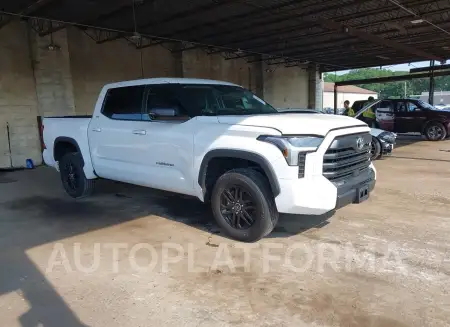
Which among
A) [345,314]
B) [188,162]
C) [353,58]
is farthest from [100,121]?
[353,58]

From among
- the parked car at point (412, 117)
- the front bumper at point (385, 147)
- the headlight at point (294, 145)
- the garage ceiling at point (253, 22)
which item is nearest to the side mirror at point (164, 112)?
the headlight at point (294, 145)

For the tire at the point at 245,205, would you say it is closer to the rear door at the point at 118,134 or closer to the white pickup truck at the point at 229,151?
the white pickup truck at the point at 229,151

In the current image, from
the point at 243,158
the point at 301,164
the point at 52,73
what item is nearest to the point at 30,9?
the point at 52,73

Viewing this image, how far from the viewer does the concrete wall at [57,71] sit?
1069 centimetres

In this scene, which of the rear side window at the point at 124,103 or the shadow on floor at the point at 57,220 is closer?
the shadow on floor at the point at 57,220

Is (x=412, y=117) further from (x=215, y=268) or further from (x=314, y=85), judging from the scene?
(x=215, y=268)

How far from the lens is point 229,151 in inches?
164

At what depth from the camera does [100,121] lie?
5.84 m

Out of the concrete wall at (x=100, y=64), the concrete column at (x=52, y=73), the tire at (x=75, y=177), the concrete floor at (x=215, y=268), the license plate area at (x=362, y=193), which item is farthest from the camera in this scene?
the concrete wall at (x=100, y=64)

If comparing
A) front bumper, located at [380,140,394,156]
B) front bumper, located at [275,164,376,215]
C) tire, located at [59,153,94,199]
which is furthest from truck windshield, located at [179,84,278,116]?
front bumper, located at [380,140,394,156]

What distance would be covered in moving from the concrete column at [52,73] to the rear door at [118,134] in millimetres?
6195

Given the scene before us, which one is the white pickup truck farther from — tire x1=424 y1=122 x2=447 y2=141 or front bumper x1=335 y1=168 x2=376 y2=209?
tire x1=424 y1=122 x2=447 y2=141

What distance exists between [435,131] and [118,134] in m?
13.5

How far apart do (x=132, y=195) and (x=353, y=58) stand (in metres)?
17.1
